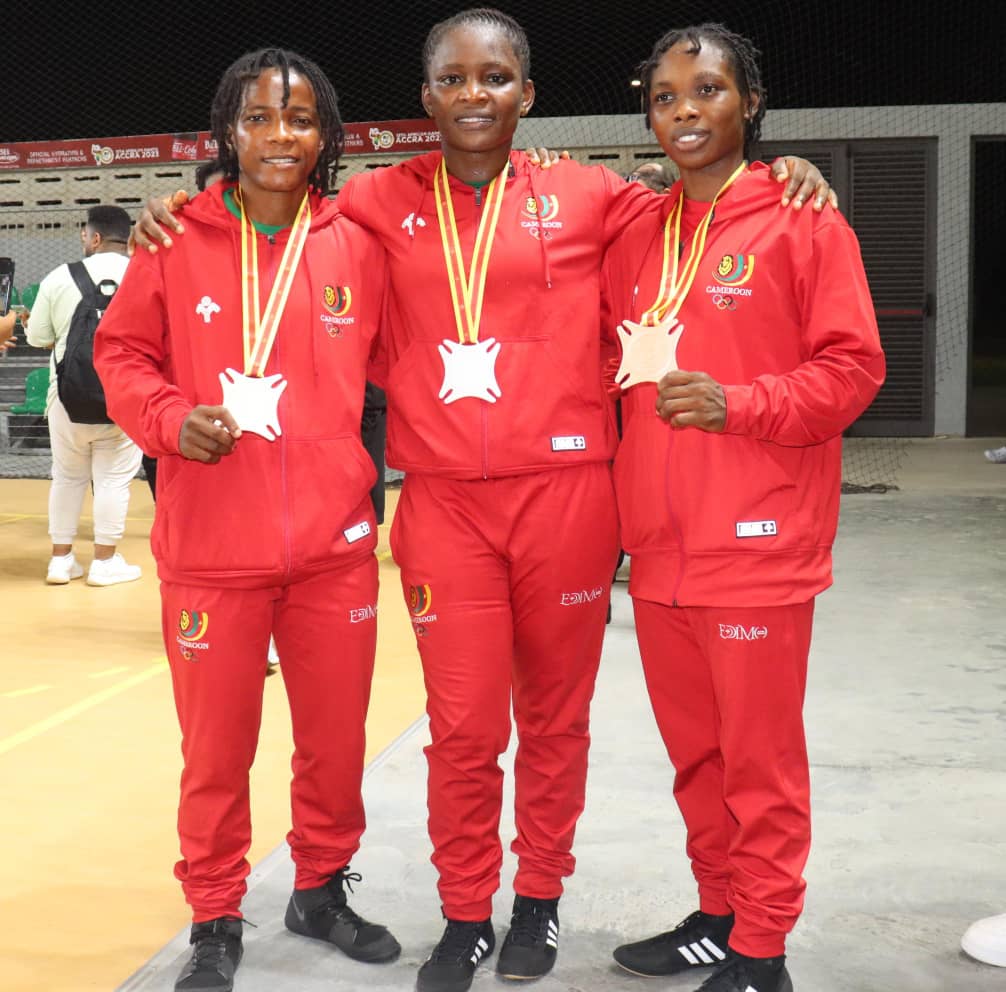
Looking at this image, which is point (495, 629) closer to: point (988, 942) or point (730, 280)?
point (730, 280)

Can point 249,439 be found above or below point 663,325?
below

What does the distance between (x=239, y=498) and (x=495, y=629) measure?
20.7 inches

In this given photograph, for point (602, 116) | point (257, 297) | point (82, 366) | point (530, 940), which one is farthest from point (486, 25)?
point (602, 116)

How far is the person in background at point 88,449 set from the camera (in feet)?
18.6

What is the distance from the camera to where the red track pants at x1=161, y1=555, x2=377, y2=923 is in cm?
235

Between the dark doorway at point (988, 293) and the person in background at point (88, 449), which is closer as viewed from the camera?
the person in background at point (88, 449)

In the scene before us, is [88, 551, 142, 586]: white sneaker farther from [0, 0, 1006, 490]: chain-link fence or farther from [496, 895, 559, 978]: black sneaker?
[0, 0, 1006, 490]: chain-link fence

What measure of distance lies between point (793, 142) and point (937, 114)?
1.35 metres

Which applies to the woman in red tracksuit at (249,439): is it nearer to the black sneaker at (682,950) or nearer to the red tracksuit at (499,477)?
the red tracksuit at (499,477)

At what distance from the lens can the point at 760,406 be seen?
2.08m

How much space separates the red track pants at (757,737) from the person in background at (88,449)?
4.11 meters

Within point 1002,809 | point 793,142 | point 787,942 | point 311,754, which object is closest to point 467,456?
point 311,754

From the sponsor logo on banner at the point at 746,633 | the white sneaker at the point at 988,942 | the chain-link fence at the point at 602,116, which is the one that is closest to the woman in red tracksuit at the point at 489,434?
the sponsor logo on banner at the point at 746,633

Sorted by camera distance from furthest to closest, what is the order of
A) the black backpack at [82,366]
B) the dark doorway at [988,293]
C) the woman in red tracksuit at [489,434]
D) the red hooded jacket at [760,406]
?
the dark doorway at [988,293], the black backpack at [82,366], the woman in red tracksuit at [489,434], the red hooded jacket at [760,406]
